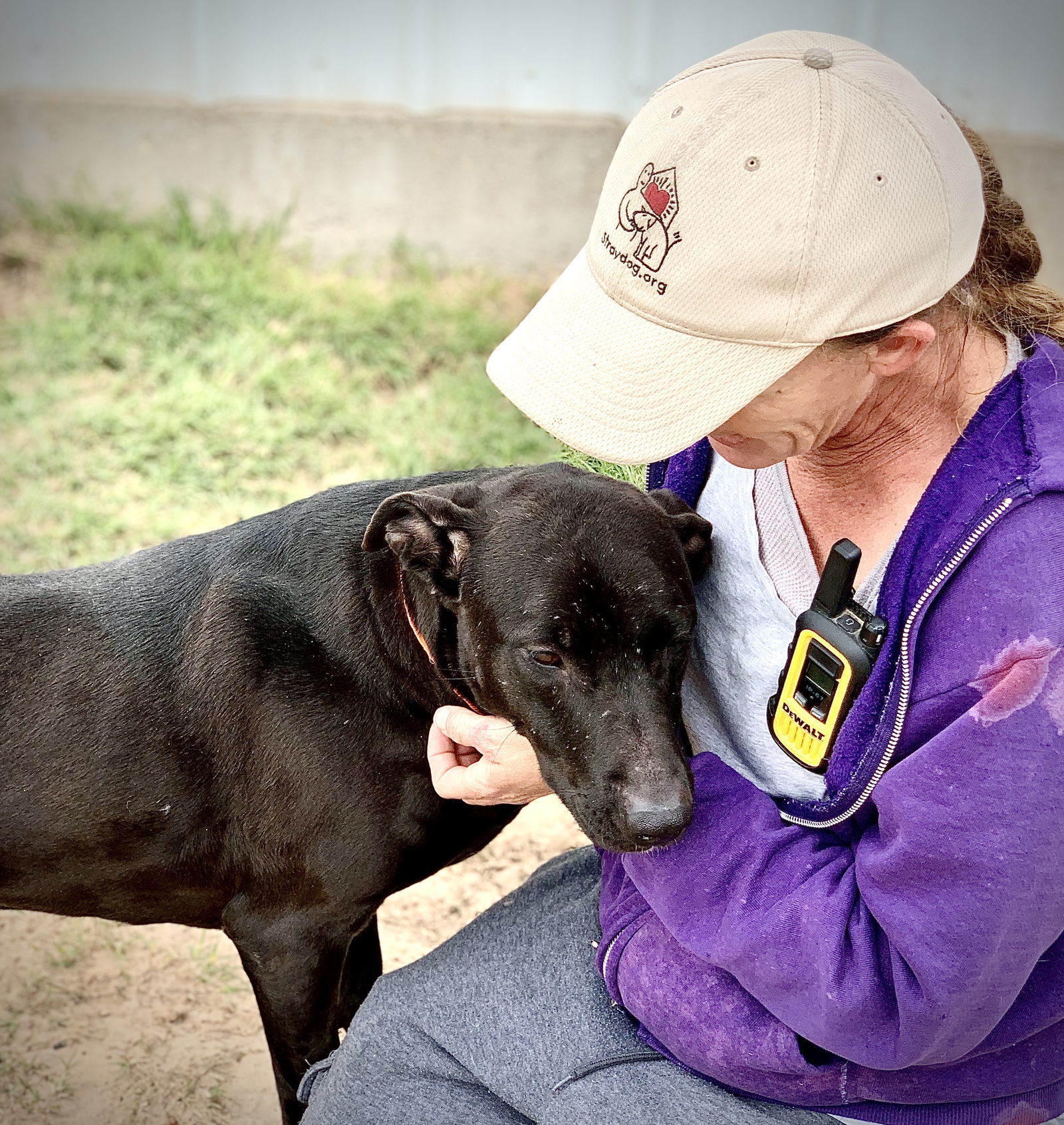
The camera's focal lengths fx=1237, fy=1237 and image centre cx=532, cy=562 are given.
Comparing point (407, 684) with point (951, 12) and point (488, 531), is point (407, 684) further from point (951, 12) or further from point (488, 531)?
point (951, 12)

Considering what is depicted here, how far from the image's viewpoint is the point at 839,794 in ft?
6.97

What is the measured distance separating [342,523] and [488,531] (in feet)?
1.45

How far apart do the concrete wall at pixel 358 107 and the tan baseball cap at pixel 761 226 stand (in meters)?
5.26

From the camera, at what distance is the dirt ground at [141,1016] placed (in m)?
3.49

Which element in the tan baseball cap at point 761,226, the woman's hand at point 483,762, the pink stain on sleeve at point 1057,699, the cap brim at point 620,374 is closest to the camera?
the pink stain on sleeve at point 1057,699

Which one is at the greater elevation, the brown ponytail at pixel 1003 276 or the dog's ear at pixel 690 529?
the brown ponytail at pixel 1003 276

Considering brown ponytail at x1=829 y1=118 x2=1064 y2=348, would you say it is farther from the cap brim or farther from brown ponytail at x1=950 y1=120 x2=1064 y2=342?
the cap brim

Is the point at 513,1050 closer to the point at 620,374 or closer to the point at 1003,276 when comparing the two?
the point at 620,374

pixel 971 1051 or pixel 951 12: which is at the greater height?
pixel 951 12

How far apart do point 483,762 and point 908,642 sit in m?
0.94

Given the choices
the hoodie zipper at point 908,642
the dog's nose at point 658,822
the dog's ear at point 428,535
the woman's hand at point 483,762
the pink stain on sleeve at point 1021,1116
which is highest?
the hoodie zipper at point 908,642

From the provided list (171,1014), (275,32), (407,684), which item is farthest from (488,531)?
(275,32)

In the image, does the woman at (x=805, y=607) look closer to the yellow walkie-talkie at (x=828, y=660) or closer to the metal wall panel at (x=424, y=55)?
the yellow walkie-talkie at (x=828, y=660)

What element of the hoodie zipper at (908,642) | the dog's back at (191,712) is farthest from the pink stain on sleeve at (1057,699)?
the dog's back at (191,712)
